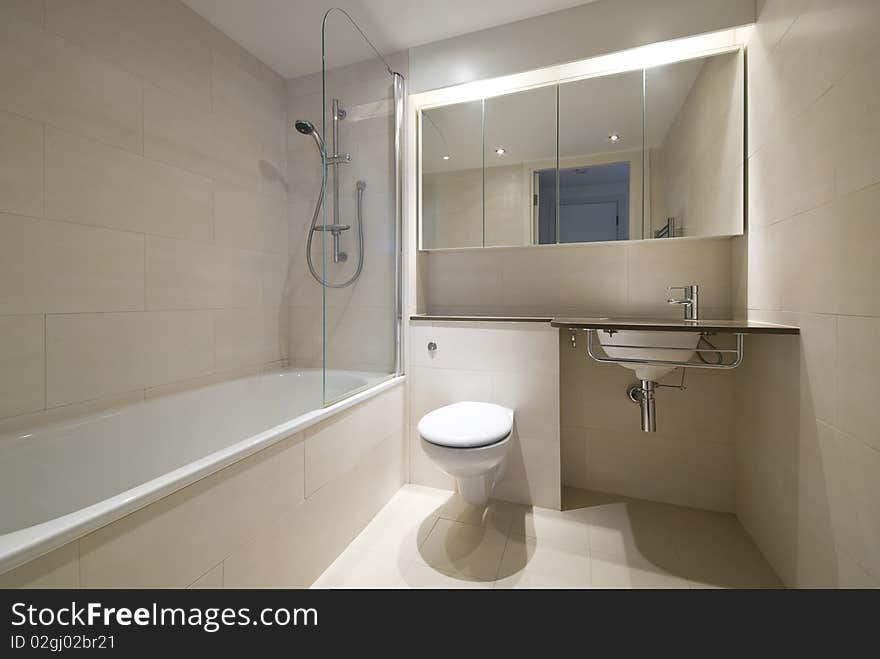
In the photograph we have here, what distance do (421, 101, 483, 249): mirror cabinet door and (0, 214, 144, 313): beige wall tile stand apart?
4.41ft

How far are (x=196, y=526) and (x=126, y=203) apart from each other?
4.52 feet

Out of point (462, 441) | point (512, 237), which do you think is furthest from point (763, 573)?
point (512, 237)

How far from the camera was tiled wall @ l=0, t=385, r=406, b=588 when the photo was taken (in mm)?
758

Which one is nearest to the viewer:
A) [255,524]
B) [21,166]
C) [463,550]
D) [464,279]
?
[255,524]

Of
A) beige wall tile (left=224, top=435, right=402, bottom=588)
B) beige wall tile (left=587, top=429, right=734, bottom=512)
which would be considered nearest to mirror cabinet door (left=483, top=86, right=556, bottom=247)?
beige wall tile (left=587, top=429, right=734, bottom=512)

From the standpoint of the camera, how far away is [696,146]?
176 cm

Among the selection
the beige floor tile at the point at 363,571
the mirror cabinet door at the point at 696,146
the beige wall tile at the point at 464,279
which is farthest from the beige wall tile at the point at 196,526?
the mirror cabinet door at the point at 696,146

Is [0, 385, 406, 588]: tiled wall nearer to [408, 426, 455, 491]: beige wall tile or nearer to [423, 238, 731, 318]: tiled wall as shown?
[408, 426, 455, 491]: beige wall tile

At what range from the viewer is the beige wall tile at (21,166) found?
4.16 ft

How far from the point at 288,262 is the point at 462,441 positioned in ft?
5.56

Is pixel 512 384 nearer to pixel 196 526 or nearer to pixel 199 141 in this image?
pixel 196 526

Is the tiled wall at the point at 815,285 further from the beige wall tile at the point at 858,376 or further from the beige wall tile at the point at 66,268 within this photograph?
the beige wall tile at the point at 66,268

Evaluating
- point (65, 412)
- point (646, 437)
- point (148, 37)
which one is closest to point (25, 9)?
point (148, 37)
